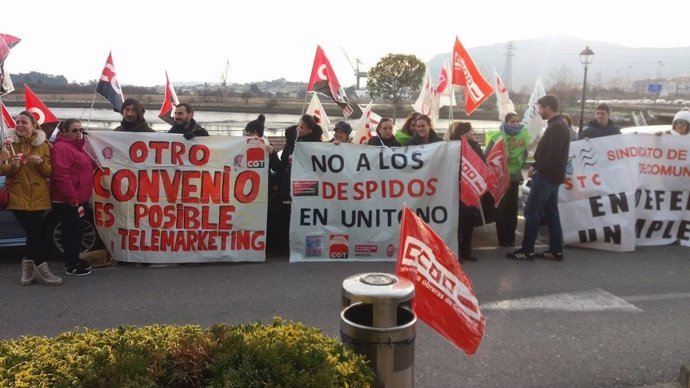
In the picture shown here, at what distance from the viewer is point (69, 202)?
6.04m

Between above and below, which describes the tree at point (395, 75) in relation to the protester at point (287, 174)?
above

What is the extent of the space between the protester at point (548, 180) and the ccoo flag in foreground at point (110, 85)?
5.37 m

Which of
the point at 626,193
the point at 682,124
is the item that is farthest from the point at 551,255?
the point at 682,124

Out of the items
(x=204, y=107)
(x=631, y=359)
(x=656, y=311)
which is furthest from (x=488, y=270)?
(x=204, y=107)

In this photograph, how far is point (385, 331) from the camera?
2.55m

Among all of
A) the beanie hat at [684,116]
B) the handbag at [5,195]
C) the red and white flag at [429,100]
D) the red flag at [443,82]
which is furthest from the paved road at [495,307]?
the red flag at [443,82]

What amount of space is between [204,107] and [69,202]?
75.3ft

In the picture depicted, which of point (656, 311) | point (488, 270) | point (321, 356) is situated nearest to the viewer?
point (321, 356)

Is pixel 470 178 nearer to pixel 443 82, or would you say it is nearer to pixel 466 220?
pixel 466 220

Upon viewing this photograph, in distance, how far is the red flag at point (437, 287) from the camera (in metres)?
3.03

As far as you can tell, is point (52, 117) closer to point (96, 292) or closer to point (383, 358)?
point (96, 292)

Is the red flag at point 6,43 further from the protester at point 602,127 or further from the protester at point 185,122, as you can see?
the protester at point 602,127

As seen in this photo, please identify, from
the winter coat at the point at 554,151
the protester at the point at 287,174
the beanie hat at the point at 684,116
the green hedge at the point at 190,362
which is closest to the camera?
the green hedge at the point at 190,362

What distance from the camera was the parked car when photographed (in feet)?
21.6
